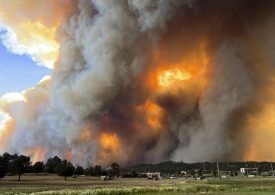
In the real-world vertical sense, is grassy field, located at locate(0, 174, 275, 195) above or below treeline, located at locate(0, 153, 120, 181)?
below

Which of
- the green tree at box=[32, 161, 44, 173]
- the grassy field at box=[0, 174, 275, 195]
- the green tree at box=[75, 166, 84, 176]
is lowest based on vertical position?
the grassy field at box=[0, 174, 275, 195]

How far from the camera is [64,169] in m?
149

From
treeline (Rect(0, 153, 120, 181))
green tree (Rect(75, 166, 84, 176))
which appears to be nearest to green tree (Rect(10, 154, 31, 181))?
treeline (Rect(0, 153, 120, 181))

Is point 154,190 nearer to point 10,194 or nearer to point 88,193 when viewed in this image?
point 88,193

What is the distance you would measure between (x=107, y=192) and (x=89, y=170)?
456ft

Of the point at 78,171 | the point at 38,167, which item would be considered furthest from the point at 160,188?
the point at 38,167

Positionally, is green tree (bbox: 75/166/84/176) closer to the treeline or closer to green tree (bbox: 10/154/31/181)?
the treeline

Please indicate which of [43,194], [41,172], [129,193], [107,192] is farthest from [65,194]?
[41,172]

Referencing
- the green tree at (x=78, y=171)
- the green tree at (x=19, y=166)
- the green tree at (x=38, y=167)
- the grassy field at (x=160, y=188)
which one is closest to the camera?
the grassy field at (x=160, y=188)

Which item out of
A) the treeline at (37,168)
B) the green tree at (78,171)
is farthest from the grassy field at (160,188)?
the green tree at (78,171)

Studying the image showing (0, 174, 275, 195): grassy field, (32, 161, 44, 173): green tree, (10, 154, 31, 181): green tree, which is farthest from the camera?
(32, 161, 44, 173): green tree

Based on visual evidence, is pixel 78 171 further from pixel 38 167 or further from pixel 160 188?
pixel 160 188

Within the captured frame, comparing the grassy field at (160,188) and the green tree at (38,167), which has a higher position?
the green tree at (38,167)

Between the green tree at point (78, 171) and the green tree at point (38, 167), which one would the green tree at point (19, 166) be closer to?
the green tree at point (38, 167)
